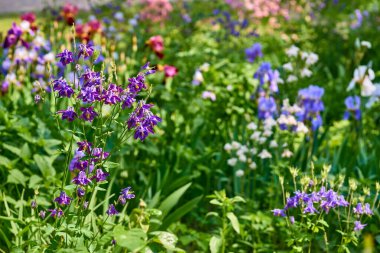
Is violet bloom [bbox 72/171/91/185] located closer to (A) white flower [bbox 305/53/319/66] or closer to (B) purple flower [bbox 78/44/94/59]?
(B) purple flower [bbox 78/44/94/59]

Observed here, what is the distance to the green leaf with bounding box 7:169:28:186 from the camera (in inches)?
110

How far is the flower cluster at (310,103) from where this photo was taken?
3354mm

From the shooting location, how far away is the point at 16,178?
9.21 feet

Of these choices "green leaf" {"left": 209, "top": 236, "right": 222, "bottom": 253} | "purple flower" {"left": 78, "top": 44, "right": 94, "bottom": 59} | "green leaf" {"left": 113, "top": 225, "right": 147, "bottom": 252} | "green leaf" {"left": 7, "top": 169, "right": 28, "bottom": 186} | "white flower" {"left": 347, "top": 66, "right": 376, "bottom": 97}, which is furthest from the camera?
"white flower" {"left": 347, "top": 66, "right": 376, "bottom": 97}

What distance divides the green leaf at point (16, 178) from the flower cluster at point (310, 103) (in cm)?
152

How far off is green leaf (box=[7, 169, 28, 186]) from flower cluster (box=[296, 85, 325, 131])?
4.97ft

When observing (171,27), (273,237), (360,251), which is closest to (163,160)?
(273,237)

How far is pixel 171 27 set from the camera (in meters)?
6.51

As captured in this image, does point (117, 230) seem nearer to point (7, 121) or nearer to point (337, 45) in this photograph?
point (7, 121)

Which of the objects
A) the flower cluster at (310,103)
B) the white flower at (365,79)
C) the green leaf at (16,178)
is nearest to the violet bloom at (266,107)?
the flower cluster at (310,103)

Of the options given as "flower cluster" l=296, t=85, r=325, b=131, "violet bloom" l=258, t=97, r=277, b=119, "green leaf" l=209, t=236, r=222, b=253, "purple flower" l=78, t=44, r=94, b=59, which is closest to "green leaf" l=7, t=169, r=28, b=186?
"green leaf" l=209, t=236, r=222, b=253

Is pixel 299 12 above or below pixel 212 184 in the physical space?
above

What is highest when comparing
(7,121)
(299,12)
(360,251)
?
(299,12)

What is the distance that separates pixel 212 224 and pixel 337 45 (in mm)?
3907
